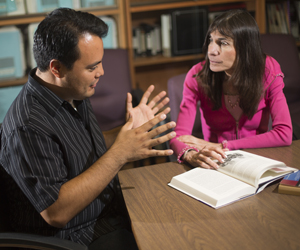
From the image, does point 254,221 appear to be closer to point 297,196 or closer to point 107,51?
point 297,196

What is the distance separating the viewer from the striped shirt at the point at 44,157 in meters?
1.04

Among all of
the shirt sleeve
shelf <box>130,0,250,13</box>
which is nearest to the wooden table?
the shirt sleeve

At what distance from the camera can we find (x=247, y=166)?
47.2 inches

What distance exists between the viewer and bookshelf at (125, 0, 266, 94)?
10.0ft

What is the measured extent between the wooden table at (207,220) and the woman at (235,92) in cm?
38

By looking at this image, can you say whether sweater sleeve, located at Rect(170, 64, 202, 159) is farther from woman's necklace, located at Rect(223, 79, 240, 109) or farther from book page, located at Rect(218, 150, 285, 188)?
book page, located at Rect(218, 150, 285, 188)

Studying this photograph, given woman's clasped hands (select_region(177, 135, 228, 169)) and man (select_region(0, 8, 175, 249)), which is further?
woman's clasped hands (select_region(177, 135, 228, 169))

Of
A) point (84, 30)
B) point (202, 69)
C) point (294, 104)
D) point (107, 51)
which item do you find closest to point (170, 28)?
point (107, 51)

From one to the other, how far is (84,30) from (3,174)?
556mm

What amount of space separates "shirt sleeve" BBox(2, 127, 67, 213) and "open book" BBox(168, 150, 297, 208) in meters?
0.42

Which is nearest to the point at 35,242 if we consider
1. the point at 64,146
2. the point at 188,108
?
the point at 64,146

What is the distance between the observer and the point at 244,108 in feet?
5.74

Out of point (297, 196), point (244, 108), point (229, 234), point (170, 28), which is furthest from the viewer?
point (170, 28)

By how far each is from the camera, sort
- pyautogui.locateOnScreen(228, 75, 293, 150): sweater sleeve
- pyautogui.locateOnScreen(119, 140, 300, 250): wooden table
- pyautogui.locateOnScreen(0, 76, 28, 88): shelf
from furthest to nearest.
A: pyautogui.locateOnScreen(0, 76, 28, 88): shelf < pyautogui.locateOnScreen(228, 75, 293, 150): sweater sleeve < pyautogui.locateOnScreen(119, 140, 300, 250): wooden table
